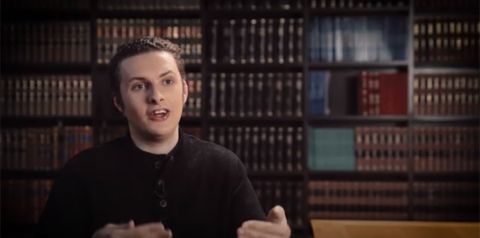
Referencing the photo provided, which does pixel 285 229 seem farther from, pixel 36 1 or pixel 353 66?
pixel 36 1

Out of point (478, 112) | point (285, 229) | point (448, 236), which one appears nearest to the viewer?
point (285, 229)

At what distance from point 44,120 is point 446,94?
88.4 inches

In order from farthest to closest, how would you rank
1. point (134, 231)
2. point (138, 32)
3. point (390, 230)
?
point (138, 32) → point (390, 230) → point (134, 231)

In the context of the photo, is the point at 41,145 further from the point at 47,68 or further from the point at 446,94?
the point at 446,94

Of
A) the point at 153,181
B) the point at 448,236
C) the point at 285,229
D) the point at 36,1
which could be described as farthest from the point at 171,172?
the point at 36,1

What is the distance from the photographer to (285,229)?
1090 millimetres

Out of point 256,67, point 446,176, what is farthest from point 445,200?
point 256,67

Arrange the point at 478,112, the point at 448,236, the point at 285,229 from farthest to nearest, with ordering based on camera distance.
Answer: the point at 478,112 < the point at 448,236 < the point at 285,229

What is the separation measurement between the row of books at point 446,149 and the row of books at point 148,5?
141cm

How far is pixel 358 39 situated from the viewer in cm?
304

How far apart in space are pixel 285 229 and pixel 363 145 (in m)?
2.04

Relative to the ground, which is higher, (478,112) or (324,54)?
(324,54)

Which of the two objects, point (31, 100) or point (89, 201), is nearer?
point (89, 201)

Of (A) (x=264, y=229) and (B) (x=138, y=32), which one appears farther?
(B) (x=138, y=32)
